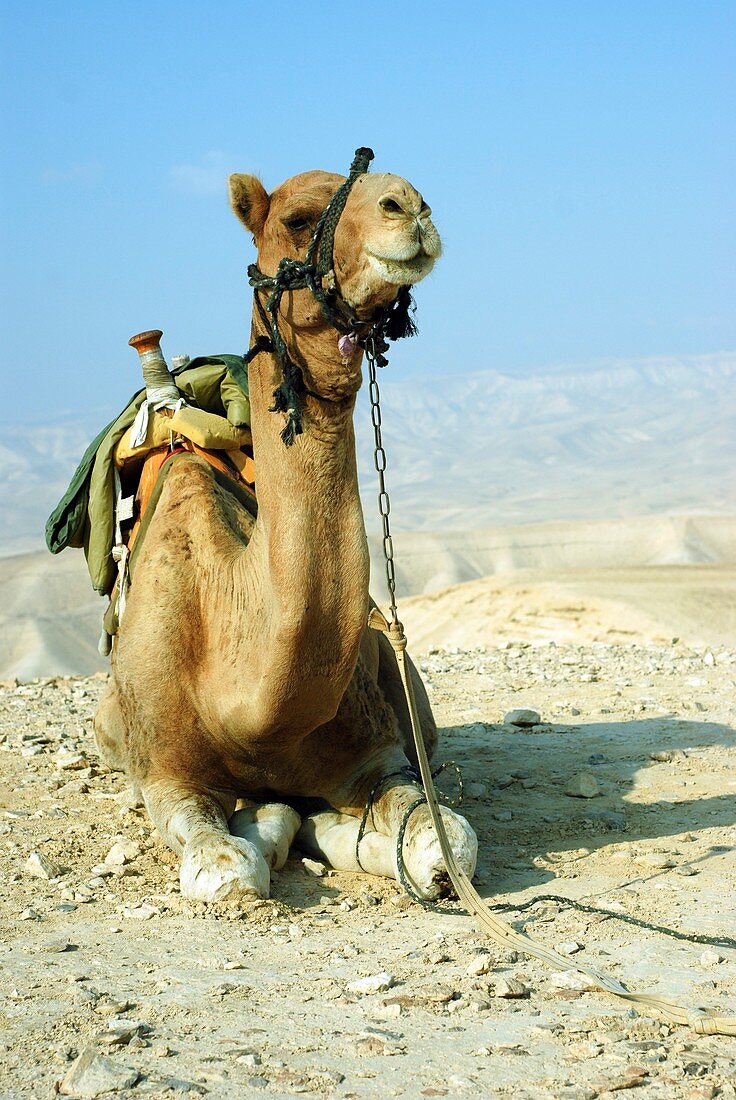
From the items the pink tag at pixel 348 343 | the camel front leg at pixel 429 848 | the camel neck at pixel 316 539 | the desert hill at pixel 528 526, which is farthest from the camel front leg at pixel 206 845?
the desert hill at pixel 528 526

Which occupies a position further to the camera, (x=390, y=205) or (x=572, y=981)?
(x=390, y=205)

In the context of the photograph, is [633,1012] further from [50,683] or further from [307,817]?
[50,683]

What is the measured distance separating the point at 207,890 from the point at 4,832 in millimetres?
1734

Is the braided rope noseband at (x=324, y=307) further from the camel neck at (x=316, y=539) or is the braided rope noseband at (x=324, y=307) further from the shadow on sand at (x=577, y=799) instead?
the shadow on sand at (x=577, y=799)

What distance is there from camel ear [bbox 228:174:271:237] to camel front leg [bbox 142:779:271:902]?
2.32 metres

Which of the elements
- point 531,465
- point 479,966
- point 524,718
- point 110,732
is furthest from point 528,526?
point 531,465

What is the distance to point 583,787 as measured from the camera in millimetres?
6609

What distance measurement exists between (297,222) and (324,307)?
1.30 ft

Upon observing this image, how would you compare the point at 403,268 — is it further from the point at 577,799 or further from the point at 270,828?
the point at 577,799

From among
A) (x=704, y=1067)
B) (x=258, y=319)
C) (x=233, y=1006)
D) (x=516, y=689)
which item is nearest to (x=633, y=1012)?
(x=704, y=1067)

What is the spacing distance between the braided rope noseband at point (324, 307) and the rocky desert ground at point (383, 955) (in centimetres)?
180

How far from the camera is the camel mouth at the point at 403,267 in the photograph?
4085 mm

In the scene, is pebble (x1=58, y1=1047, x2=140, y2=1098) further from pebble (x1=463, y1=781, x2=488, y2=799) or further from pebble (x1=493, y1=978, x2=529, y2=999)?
pebble (x1=463, y1=781, x2=488, y2=799)

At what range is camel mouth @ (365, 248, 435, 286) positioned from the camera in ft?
13.4
